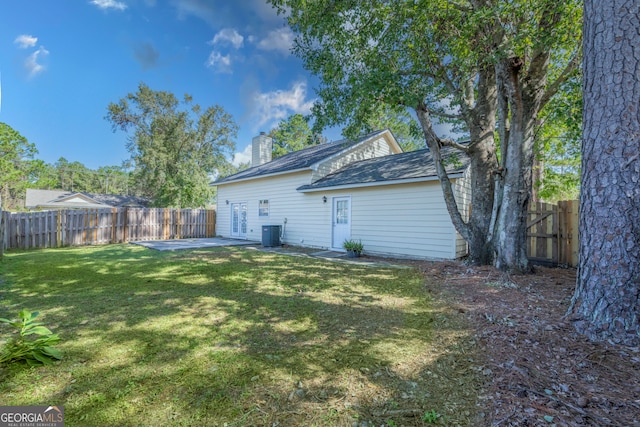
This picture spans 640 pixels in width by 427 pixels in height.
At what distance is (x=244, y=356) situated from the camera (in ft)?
8.44

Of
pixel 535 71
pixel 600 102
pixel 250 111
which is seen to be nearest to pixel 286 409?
pixel 600 102

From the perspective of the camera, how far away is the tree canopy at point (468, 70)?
17.8 ft

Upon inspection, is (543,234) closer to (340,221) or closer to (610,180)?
(610,180)

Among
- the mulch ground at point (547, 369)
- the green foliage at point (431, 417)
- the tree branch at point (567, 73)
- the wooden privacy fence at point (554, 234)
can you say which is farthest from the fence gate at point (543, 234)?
the green foliage at point (431, 417)

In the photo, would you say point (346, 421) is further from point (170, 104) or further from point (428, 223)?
point (170, 104)

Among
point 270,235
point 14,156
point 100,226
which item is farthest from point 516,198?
point 14,156

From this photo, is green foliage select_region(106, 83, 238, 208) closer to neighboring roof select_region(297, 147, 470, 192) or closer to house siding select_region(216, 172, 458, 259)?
house siding select_region(216, 172, 458, 259)

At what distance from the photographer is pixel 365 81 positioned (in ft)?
20.7

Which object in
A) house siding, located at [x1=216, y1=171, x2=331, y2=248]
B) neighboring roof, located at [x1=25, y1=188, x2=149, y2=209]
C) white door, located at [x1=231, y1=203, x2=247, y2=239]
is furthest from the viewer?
neighboring roof, located at [x1=25, y1=188, x2=149, y2=209]

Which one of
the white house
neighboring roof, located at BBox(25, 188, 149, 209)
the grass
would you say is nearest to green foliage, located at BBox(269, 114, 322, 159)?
the white house

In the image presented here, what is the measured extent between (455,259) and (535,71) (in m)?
4.85

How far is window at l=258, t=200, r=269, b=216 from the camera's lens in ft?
44.8

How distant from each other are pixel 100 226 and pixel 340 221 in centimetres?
1127

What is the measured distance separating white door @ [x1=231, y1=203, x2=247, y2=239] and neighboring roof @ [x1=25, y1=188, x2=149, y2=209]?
17744 millimetres
